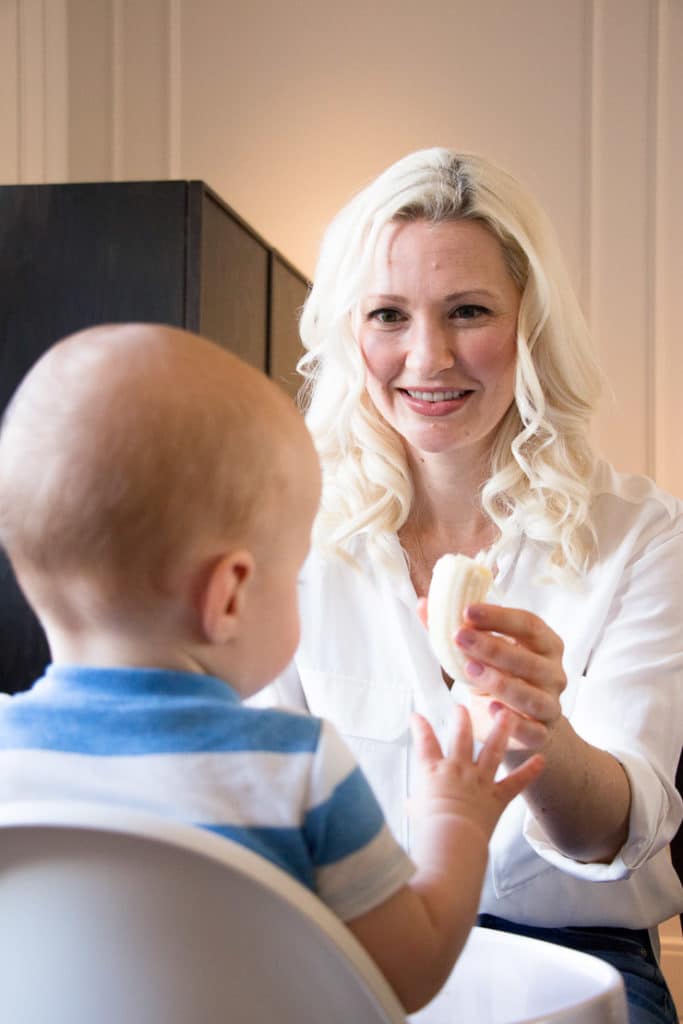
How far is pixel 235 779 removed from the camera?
771 millimetres

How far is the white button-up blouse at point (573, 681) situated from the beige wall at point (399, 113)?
6.60 ft

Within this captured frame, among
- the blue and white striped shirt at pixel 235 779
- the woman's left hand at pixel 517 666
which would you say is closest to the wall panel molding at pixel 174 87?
the woman's left hand at pixel 517 666

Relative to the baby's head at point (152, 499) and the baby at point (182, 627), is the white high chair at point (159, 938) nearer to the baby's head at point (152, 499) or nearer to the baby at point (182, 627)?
the baby at point (182, 627)

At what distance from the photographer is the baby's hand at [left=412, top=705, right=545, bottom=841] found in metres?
0.88

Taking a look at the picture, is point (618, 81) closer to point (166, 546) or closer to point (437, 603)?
point (437, 603)

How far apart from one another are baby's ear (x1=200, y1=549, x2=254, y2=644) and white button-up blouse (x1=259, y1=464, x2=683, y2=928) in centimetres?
70

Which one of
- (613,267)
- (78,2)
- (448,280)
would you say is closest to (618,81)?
(613,267)

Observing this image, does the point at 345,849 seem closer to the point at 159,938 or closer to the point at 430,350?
the point at 159,938

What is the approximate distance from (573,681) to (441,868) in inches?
33.6

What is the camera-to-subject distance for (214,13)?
12.8ft

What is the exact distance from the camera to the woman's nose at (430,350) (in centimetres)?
167

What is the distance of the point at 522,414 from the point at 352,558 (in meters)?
0.31

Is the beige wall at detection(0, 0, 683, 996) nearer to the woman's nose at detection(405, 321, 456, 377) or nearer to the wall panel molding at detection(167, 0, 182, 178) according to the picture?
the wall panel molding at detection(167, 0, 182, 178)

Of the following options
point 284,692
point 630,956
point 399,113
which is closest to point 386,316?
point 284,692
